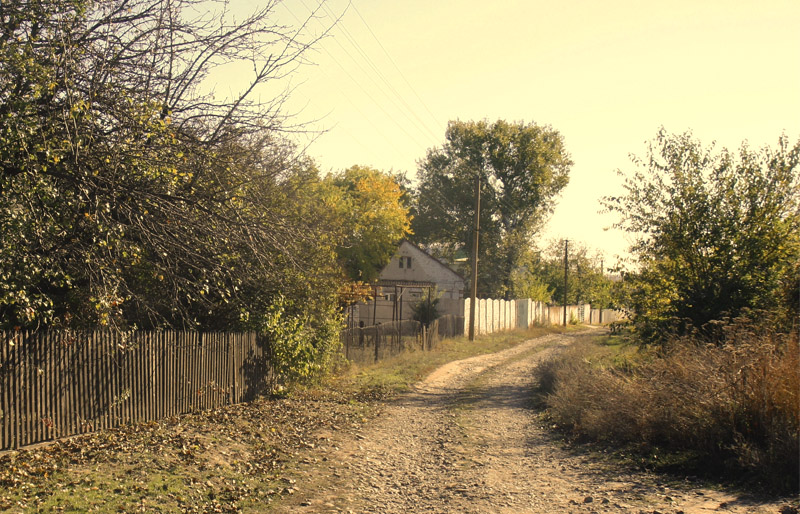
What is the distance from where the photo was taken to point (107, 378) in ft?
30.1

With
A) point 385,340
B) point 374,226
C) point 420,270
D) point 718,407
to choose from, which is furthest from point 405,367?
point 420,270

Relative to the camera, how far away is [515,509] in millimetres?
6965

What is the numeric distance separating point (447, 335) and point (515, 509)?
23501 millimetres

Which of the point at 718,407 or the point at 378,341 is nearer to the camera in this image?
the point at 718,407

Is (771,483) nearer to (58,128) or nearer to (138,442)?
(138,442)

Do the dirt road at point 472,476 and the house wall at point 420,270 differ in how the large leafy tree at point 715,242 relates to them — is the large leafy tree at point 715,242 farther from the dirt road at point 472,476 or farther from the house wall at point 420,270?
the house wall at point 420,270

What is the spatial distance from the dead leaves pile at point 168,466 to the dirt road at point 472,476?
53cm

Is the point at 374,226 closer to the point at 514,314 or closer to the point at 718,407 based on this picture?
the point at 514,314

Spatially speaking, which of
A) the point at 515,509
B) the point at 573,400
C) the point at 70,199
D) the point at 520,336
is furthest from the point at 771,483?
the point at 520,336

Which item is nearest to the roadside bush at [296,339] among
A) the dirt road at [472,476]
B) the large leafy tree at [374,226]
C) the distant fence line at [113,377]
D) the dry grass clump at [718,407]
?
the distant fence line at [113,377]

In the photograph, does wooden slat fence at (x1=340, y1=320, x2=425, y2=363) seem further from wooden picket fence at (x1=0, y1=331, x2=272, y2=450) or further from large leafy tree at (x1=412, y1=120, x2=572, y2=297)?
large leafy tree at (x1=412, y1=120, x2=572, y2=297)

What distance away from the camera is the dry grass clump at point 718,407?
24.1ft

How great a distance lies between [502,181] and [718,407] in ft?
157

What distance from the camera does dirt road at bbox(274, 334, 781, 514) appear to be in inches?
277
